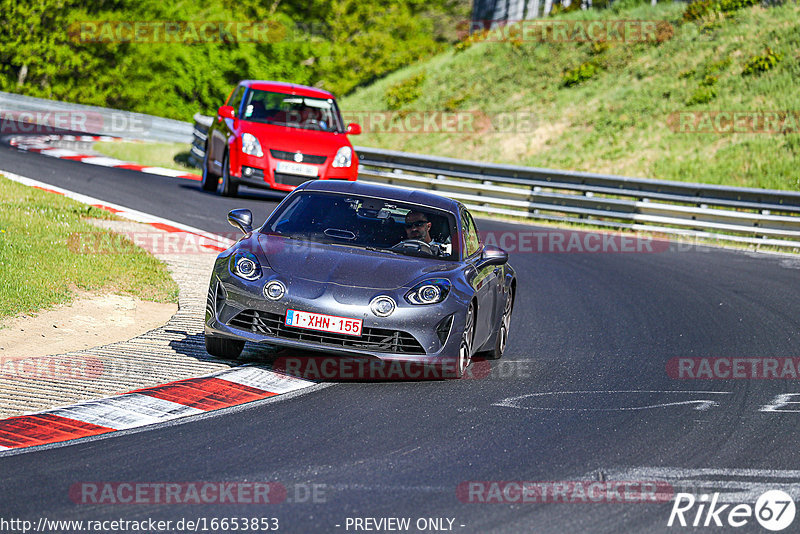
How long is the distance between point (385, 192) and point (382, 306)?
67.4 inches

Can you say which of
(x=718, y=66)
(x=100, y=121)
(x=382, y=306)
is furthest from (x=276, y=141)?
(x=718, y=66)

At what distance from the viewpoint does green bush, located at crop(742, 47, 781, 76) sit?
114 feet

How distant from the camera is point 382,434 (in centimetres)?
654

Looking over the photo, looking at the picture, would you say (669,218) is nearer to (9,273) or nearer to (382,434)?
(9,273)

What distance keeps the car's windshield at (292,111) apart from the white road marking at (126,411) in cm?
1274

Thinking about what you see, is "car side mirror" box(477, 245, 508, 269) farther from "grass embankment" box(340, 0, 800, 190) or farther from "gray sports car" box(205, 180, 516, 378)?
"grass embankment" box(340, 0, 800, 190)

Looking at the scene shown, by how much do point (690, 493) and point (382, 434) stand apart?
5.74 ft

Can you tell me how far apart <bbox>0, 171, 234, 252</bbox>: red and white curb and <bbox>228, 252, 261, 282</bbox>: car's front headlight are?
5.64 m

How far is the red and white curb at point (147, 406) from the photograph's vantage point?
6188 mm

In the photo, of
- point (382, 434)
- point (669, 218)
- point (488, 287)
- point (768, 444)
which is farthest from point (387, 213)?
point (669, 218)

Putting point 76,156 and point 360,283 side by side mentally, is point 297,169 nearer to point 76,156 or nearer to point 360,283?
point 76,156

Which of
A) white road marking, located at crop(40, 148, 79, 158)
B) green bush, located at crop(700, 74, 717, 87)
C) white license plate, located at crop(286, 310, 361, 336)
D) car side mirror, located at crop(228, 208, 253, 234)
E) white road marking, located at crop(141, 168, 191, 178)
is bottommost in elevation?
white road marking, located at crop(141, 168, 191, 178)

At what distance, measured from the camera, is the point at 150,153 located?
2920cm

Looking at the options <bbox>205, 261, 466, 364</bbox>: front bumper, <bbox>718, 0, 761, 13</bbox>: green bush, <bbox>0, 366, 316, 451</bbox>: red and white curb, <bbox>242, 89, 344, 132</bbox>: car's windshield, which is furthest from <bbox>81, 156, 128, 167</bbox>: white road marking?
<bbox>718, 0, 761, 13</bbox>: green bush
